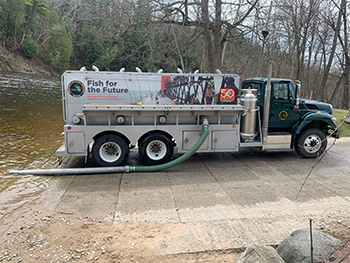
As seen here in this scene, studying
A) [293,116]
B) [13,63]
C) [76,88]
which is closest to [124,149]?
[76,88]

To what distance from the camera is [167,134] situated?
7.90 meters

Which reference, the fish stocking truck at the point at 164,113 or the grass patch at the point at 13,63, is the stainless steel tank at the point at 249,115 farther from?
the grass patch at the point at 13,63

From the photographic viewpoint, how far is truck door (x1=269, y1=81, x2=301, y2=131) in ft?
28.2

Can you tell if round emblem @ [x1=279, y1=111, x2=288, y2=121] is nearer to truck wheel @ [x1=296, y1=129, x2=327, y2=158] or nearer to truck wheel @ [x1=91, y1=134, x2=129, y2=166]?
truck wheel @ [x1=296, y1=129, x2=327, y2=158]

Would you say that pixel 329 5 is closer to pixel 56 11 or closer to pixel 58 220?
pixel 58 220

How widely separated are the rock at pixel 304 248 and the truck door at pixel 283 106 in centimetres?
523

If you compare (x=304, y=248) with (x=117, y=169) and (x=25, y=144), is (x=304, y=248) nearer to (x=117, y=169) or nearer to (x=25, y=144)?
(x=117, y=169)

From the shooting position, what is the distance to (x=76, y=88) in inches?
291

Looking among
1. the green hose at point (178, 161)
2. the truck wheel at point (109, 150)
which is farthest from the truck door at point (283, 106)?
the truck wheel at point (109, 150)

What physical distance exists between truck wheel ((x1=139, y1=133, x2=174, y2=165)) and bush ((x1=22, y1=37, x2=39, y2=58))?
5027 centimetres

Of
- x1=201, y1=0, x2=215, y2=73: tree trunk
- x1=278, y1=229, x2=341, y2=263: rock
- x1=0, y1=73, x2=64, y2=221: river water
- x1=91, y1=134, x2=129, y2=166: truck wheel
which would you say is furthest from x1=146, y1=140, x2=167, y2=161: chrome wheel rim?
x1=201, y1=0, x2=215, y2=73: tree trunk

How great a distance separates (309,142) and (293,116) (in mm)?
1036

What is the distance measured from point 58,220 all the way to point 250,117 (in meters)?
5.84

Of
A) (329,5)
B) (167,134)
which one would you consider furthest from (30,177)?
(329,5)
